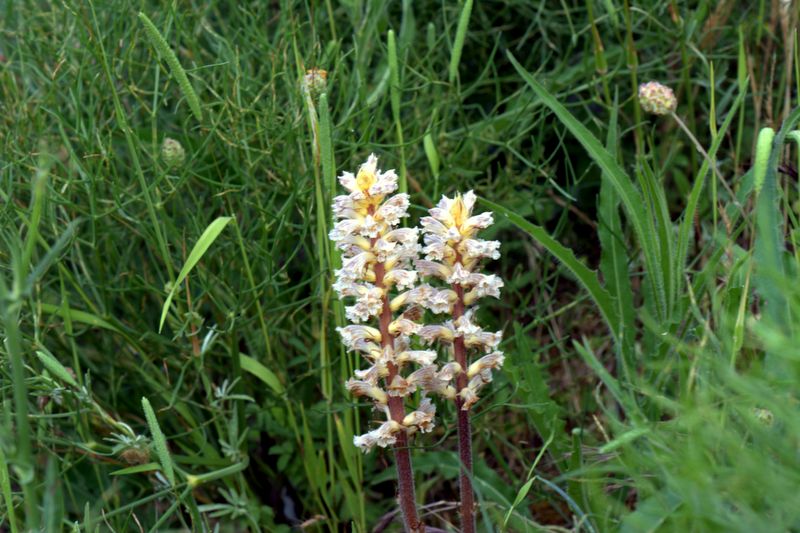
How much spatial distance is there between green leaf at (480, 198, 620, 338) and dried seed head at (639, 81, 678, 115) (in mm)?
494

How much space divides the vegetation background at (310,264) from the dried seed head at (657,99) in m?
0.09

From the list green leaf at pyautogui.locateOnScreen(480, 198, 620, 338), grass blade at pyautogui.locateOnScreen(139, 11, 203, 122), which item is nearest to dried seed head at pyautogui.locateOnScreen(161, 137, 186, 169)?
grass blade at pyautogui.locateOnScreen(139, 11, 203, 122)

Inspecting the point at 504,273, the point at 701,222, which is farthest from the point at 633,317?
the point at 504,273

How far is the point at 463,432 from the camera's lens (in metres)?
1.62

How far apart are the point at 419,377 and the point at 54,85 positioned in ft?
4.32

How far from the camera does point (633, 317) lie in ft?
7.11

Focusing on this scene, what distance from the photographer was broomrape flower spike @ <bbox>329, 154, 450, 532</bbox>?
1525 millimetres

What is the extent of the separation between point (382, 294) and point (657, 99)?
1.06 metres

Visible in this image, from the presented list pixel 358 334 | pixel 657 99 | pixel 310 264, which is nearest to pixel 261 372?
pixel 310 264

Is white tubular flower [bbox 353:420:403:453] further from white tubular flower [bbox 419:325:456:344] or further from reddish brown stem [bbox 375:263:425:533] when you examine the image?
white tubular flower [bbox 419:325:456:344]

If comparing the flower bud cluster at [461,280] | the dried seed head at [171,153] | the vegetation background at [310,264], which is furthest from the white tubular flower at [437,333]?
the dried seed head at [171,153]

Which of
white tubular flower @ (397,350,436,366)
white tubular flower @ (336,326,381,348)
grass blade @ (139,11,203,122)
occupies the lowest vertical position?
white tubular flower @ (397,350,436,366)

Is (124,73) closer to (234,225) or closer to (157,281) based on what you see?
(157,281)

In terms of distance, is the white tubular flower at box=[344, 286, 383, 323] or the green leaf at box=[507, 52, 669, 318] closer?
the white tubular flower at box=[344, 286, 383, 323]
